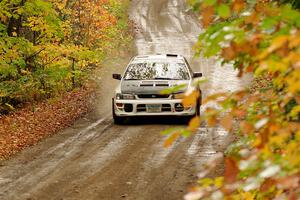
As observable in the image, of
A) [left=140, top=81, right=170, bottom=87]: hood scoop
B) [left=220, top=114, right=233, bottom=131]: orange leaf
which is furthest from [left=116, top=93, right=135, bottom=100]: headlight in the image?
[left=220, top=114, right=233, bottom=131]: orange leaf

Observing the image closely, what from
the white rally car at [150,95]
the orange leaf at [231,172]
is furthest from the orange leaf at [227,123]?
the white rally car at [150,95]

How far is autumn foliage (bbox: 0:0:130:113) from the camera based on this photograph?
14445 mm

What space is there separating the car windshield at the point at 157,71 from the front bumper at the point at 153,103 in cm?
86

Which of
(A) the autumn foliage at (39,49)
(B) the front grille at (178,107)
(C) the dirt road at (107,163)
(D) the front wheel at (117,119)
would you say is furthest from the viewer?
(A) the autumn foliage at (39,49)

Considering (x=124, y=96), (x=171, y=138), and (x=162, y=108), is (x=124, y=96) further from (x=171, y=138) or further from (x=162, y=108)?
(x=171, y=138)

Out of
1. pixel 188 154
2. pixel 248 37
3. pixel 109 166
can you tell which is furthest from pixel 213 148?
pixel 248 37

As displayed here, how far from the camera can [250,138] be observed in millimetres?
4164

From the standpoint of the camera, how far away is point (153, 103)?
43.8ft

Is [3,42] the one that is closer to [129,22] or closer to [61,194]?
[61,194]

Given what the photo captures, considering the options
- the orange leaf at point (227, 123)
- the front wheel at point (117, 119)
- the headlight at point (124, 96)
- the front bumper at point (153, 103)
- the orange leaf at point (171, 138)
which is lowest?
the front wheel at point (117, 119)

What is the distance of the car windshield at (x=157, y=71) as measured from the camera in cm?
1409

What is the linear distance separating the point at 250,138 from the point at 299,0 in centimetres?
127

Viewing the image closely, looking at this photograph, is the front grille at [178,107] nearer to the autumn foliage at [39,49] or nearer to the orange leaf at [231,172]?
the autumn foliage at [39,49]

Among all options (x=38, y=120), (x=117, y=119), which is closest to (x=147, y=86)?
(x=117, y=119)
